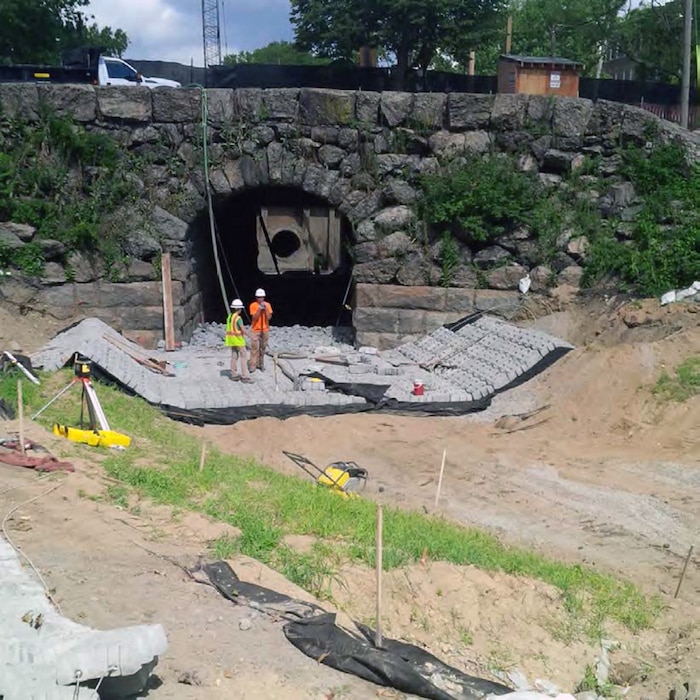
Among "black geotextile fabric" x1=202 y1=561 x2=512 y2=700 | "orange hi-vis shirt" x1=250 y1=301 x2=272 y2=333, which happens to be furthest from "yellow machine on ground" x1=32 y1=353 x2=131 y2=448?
"orange hi-vis shirt" x1=250 y1=301 x2=272 y2=333

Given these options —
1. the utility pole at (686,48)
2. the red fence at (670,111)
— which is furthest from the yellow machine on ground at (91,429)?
the red fence at (670,111)

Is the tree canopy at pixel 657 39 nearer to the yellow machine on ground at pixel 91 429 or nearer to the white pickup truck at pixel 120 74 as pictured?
the white pickup truck at pixel 120 74

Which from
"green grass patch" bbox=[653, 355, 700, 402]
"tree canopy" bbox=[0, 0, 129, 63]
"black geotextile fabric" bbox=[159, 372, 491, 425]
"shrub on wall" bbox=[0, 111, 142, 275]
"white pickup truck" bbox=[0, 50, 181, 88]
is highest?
"tree canopy" bbox=[0, 0, 129, 63]

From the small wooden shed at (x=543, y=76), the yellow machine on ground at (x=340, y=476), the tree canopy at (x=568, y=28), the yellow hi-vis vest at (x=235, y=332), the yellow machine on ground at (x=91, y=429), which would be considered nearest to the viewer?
the yellow machine on ground at (x=91, y=429)

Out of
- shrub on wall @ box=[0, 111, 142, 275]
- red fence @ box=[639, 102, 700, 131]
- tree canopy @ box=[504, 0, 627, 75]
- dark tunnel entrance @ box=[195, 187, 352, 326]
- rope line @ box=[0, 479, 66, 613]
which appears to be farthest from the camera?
tree canopy @ box=[504, 0, 627, 75]

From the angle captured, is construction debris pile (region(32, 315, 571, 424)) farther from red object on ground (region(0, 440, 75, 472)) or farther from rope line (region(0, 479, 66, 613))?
rope line (region(0, 479, 66, 613))

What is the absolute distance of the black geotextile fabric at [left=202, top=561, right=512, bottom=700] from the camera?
524cm

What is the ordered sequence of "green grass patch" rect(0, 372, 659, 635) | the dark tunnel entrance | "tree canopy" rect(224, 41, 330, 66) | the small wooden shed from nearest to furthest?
"green grass patch" rect(0, 372, 659, 635) < the dark tunnel entrance < the small wooden shed < "tree canopy" rect(224, 41, 330, 66)

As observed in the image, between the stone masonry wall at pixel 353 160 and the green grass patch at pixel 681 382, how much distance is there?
15.1 feet

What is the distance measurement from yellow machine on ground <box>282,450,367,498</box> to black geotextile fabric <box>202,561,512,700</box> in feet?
11.8

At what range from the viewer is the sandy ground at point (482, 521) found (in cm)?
551

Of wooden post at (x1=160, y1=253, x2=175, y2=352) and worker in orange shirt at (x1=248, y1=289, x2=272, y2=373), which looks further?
wooden post at (x1=160, y1=253, x2=175, y2=352)

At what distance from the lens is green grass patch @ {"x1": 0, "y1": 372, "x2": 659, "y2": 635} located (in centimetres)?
689

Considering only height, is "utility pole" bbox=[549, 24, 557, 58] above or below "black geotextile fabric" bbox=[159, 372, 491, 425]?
above
